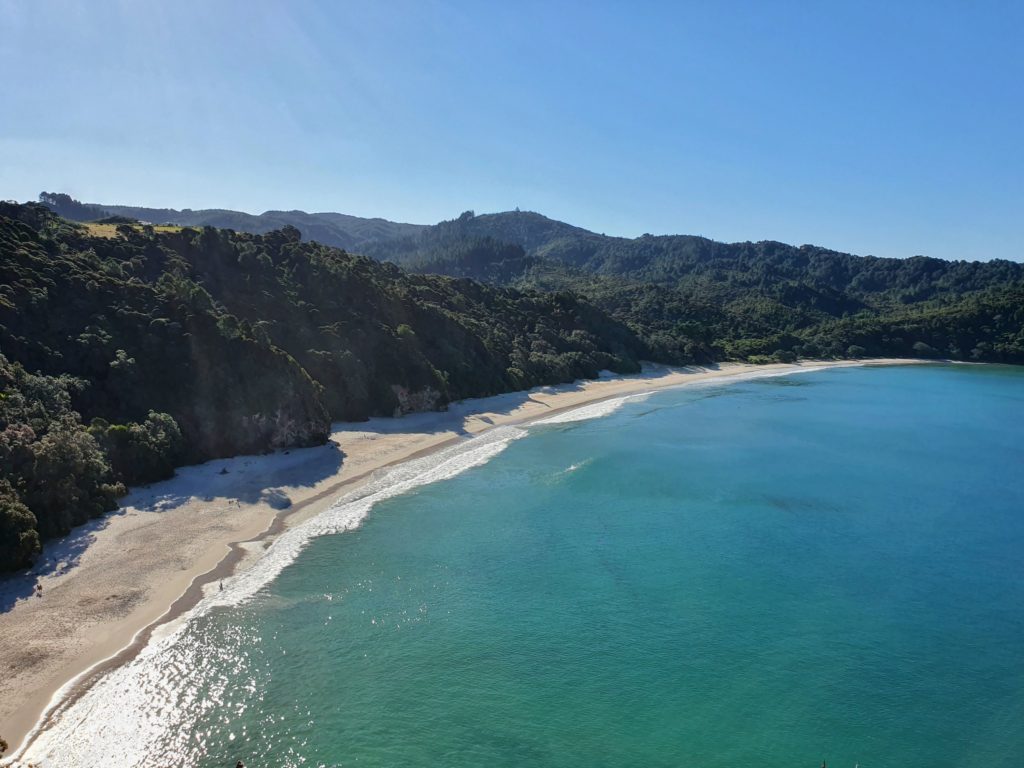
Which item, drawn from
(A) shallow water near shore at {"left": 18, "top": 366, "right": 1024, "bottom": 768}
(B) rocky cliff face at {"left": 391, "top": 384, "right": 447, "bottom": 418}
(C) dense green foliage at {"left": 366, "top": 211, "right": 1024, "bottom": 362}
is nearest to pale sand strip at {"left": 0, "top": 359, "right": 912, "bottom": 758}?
(A) shallow water near shore at {"left": 18, "top": 366, "right": 1024, "bottom": 768}

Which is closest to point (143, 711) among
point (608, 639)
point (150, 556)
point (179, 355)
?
point (150, 556)

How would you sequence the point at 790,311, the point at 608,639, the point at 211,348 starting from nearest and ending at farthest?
the point at 608,639 < the point at 211,348 < the point at 790,311

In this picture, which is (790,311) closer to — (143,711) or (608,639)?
(608,639)

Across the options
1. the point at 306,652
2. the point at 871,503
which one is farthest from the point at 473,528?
the point at 871,503

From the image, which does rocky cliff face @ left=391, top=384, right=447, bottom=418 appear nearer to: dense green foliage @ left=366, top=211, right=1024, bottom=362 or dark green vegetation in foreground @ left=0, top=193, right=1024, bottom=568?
dark green vegetation in foreground @ left=0, top=193, right=1024, bottom=568

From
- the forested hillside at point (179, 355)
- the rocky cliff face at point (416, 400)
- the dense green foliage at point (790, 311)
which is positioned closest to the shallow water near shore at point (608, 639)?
the forested hillside at point (179, 355)

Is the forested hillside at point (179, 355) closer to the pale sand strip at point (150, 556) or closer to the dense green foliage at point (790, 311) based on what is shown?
the pale sand strip at point (150, 556)

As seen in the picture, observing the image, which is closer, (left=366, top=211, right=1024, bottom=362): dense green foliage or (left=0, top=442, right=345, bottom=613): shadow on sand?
(left=0, top=442, right=345, bottom=613): shadow on sand
